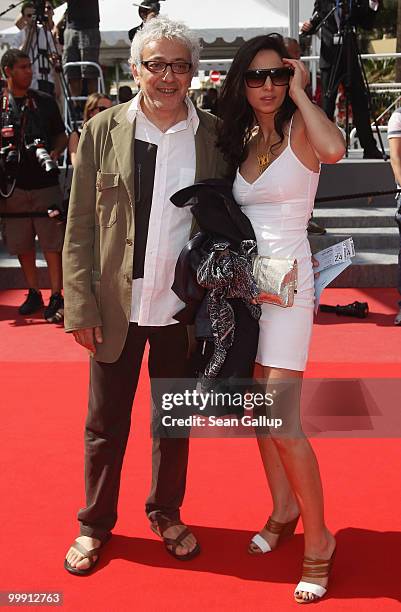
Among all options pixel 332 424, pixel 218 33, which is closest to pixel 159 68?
pixel 332 424

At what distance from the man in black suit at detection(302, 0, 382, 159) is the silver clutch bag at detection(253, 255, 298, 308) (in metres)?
6.85

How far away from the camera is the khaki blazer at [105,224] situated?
311cm

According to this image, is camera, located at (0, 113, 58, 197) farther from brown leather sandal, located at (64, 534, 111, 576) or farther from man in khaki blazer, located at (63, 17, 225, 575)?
brown leather sandal, located at (64, 534, 111, 576)

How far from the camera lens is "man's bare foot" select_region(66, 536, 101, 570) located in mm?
3176

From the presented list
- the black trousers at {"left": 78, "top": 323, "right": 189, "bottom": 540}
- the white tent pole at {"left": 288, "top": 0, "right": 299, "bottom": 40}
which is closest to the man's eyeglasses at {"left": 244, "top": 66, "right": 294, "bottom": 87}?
the black trousers at {"left": 78, "top": 323, "right": 189, "bottom": 540}

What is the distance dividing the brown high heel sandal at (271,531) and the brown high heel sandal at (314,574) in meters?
0.27

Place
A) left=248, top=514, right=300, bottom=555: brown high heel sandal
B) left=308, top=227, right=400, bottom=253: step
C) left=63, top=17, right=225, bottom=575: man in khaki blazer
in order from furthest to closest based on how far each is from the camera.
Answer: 1. left=308, top=227, right=400, bottom=253: step
2. left=248, top=514, right=300, bottom=555: brown high heel sandal
3. left=63, top=17, right=225, bottom=575: man in khaki blazer

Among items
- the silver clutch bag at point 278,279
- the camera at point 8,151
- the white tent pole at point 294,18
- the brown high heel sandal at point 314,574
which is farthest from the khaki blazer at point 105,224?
the white tent pole at point 294,18

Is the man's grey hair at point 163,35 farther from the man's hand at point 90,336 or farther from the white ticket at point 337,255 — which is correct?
the man's hand at point 90,336

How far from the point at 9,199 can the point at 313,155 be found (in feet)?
14.8

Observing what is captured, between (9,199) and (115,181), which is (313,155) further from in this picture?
(9,199)

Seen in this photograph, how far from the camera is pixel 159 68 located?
3.01 m

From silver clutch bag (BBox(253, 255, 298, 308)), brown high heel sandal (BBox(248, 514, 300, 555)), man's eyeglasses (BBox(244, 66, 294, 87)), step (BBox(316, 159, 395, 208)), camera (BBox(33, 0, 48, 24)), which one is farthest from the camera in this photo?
step (BBox(316, 159, 395, 208))

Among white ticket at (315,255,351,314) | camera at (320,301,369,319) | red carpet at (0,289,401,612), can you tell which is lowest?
camera at (320,301,369,319)
